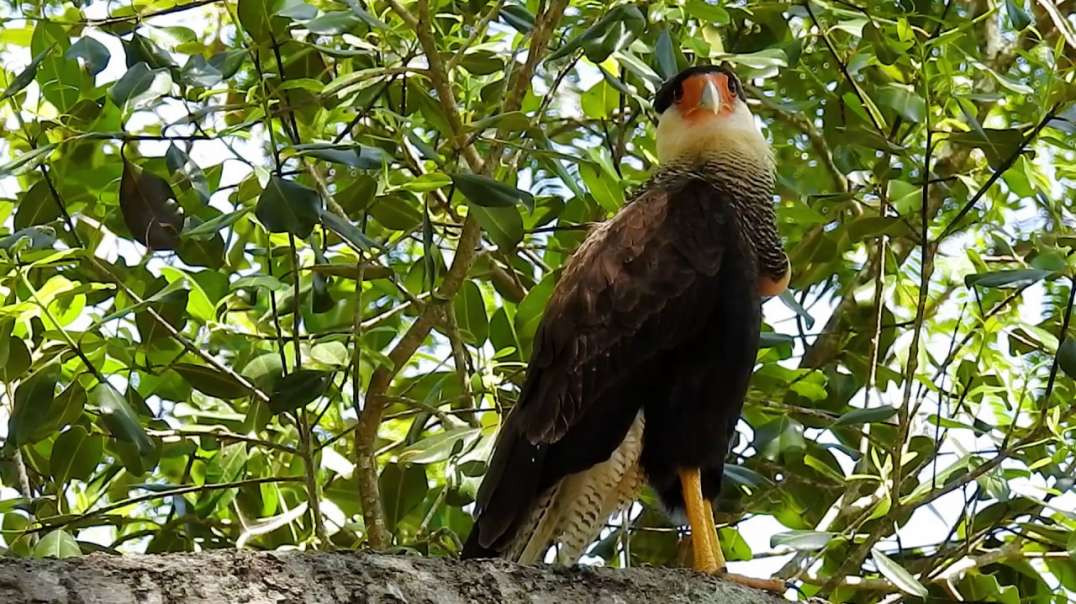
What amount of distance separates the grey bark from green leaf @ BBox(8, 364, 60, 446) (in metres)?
0.77

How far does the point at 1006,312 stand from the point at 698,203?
0.77 meters

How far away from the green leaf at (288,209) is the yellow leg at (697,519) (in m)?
0.80

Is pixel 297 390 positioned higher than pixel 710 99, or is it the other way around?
pixel 710 99

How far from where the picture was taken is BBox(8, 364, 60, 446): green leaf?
6.95ft

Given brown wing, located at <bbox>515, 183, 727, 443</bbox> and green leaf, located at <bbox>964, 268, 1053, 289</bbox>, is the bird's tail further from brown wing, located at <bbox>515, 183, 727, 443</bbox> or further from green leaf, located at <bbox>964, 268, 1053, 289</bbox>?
green leaf, located at <bbox>964, 268, 1053, 289</bbox>

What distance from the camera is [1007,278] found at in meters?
2.15

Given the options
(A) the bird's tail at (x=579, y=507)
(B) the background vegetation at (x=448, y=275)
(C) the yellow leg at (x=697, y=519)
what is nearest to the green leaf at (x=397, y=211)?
(B) the background vegetation at (x=448, y=275)

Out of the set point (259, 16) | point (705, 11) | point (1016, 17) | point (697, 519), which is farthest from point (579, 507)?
point (1016, 17)

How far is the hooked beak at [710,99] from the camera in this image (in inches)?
103

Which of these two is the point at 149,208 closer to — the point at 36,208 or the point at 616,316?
the point at 36,208

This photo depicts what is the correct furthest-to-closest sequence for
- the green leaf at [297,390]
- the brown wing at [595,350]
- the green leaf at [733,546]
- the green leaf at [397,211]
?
the green leaf at [733,546] < the green leaf at [397,211] < the brown wing at [595,350] < the green leaf at [297,390]

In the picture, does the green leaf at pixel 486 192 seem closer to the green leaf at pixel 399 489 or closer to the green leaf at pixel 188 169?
the green leaf at pixel 188 169

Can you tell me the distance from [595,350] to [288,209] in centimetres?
61

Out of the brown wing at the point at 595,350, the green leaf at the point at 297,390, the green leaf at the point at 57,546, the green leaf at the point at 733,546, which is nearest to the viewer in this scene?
the green leaf at the point at 57,546
